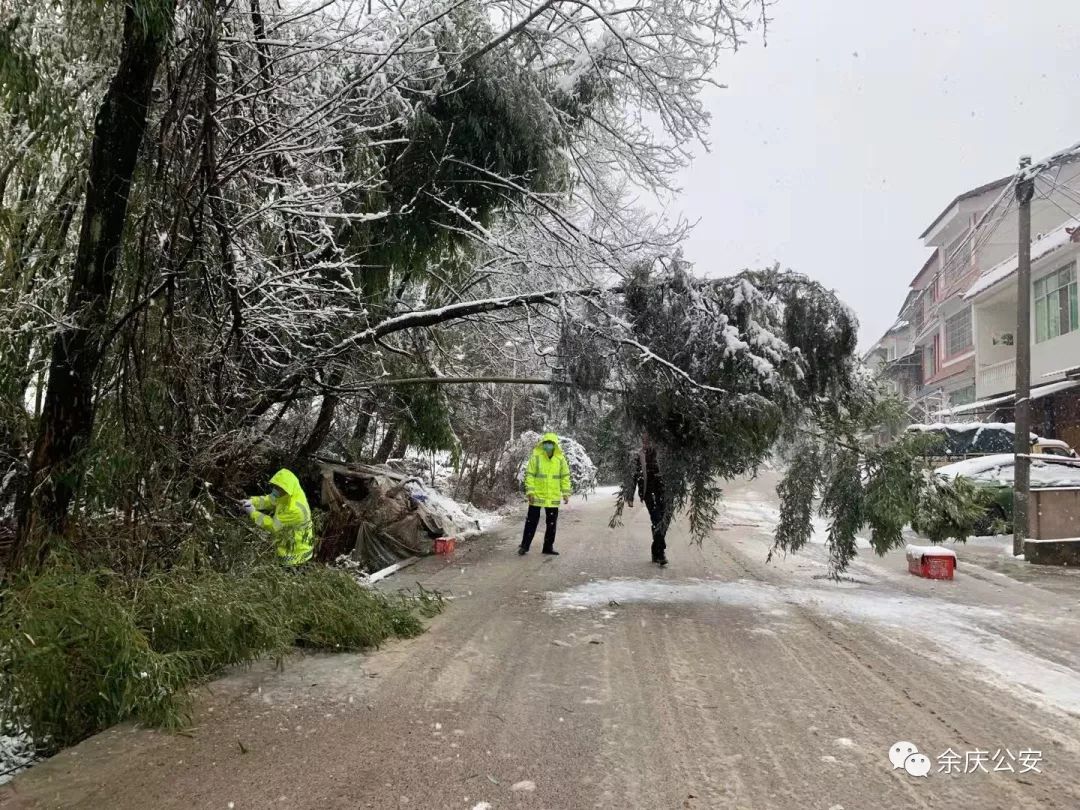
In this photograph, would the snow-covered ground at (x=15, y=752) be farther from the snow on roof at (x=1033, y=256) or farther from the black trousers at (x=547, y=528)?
the snow on roof at (x=1033, y=256)

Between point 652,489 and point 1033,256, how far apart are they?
1849cm

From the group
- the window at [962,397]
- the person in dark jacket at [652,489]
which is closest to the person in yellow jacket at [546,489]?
the person in dark jacket at [652,489]

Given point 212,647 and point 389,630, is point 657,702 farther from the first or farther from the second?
point 212,647

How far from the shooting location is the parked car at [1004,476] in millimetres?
12670

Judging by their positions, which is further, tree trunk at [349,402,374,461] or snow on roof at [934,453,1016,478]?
snow on roof at [934,453,1016,478]

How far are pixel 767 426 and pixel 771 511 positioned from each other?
12.0 m

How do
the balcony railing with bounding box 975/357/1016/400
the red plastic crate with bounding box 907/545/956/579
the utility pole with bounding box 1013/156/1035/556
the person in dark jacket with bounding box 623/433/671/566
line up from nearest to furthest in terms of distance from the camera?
the person in dark jacket with bounding box 623/433/671/566, the red plastic crate with bounding box 907/545/956/579, the utility pole with bounding box 1013/156/1035/556, the balcony railing with bounding box 975/357/1016/400

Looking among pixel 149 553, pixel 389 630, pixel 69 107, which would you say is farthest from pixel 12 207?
pixel 389 630

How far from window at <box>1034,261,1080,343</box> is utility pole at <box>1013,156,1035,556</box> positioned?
35.1 ft

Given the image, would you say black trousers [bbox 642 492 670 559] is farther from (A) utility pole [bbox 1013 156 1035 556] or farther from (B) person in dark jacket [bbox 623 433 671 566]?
(A) utility pole [bbox 1013 156 1035 556]

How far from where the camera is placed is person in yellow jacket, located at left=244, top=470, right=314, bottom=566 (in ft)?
21.0

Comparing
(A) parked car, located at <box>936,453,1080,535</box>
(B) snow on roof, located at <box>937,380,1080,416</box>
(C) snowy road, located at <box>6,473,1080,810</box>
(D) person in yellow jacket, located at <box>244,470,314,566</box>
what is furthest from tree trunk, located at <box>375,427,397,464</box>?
(B) snow on roof, located at <box>937,380,1080,416</box>

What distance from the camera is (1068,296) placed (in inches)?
839

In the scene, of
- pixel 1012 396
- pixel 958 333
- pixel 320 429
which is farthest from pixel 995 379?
pixel 320 429
